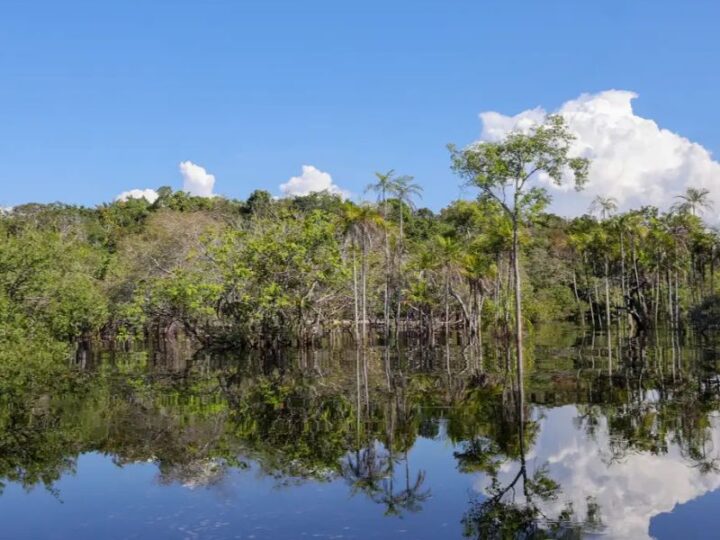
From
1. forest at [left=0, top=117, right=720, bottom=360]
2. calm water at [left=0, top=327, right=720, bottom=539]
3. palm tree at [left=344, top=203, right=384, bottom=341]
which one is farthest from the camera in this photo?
palm tree at [left=344, top=203, right=384, bottom=341]

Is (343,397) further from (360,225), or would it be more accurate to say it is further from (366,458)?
(360,225)

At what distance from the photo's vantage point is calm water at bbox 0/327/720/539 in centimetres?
1008

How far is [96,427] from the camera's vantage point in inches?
675

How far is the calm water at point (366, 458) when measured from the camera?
10078 millimetres

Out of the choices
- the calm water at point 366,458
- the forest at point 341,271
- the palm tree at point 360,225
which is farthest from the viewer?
the palm tree at point 360,225

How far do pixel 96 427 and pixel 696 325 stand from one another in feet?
151

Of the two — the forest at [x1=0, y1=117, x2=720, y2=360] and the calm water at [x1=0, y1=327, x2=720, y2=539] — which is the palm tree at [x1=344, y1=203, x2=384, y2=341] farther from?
the calm water at [x1=0, y1=327, x2=720, y2=539]

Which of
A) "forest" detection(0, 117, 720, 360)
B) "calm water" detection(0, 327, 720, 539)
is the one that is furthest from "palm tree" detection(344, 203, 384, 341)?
"calm water" detection(0, 327, 720, 539)

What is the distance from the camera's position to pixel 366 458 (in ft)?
44.6

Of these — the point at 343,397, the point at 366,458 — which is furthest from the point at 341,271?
the point at 366,458

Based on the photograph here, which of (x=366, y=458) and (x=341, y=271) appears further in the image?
(x=341, y=271)

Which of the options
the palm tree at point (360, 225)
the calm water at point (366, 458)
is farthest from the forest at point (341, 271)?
the calm water at point (366, 458)

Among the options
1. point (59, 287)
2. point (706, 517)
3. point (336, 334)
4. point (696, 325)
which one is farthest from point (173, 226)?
point (706, 517)

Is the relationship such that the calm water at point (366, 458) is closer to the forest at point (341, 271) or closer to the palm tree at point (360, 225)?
the forest at point (341, 271)
